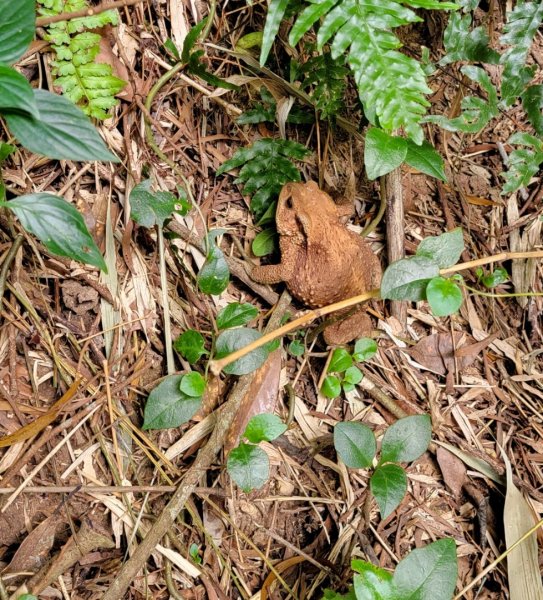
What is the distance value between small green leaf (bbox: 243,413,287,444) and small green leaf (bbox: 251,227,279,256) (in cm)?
94

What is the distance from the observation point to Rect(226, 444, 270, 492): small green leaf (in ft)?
7.29

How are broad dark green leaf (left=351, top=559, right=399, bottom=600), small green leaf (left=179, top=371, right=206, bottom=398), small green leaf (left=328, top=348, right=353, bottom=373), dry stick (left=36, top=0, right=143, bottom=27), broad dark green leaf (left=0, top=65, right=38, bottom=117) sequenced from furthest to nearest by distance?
small green leaf (left=328, top=348, right=353, bottom=373) → small green leaf (left=179, top=371, right=206, bottom=398) → dry stick (left=36, top=0, right=143, bottom=27) → broad dark green leaf (left=351, top=559, right=399, bottom=600) → broad dark green leaf (left=0, top=65, right=38, bottom=117)

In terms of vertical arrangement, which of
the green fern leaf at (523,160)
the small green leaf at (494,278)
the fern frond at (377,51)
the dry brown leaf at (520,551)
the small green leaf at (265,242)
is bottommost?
the dry brown leaf at (520,551)

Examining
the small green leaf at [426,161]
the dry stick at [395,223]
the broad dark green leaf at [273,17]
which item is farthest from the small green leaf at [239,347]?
the broad dark green leaf at [273,17]

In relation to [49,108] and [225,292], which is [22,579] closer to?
[225,292]

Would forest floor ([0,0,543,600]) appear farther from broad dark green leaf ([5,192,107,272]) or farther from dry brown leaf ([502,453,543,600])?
broad dark green leaf ([5,192,107,272])

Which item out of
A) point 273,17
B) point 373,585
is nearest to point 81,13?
point 273,17

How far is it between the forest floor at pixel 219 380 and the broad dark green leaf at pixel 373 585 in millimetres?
471

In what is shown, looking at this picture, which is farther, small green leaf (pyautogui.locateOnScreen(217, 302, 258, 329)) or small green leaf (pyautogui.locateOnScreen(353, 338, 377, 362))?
small green leaf (pyautogui.locateOnScreen(353, 338, 377, 362))

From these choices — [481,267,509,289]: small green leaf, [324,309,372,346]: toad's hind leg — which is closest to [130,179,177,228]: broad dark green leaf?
[324,309,372,346]: toad's hind leg

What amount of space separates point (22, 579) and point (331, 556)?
50.6 inches

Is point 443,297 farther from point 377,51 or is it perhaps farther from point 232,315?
point 377,51

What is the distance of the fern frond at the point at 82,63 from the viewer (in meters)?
2.33

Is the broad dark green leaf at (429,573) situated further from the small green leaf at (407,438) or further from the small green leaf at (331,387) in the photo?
the small green leaf at (331,387)
